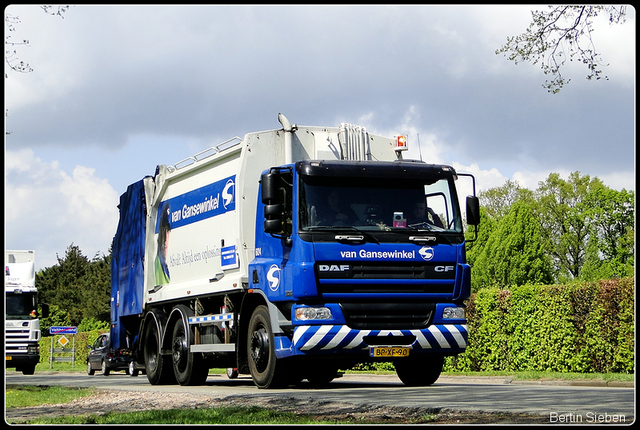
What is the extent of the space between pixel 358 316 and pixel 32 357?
21.4 m

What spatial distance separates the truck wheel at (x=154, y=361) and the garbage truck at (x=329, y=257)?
5.68ft

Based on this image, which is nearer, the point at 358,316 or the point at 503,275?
the point at 358,316

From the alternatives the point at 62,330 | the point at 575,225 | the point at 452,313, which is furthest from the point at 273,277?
the point at 575,225

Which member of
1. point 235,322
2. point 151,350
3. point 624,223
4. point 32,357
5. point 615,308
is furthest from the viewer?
point 624,223

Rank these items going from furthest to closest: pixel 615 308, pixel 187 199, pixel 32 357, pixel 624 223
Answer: pixel 624 223, pixel 32 357, pixel 615 308, pixel 187 199

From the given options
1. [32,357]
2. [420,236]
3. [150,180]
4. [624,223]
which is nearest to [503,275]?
[624,223]

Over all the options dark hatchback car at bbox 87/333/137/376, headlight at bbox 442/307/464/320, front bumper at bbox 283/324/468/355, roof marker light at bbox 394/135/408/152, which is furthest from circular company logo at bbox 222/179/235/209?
dark hatchback car at bbox 87/333/137/376

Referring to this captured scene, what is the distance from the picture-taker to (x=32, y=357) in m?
31.2

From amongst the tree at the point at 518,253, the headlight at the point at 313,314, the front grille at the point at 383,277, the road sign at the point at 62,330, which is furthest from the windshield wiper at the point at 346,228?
the tree at the point at 518,253

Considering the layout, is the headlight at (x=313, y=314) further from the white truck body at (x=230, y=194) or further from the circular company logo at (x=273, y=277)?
the white truck body at (x=230, y=194)

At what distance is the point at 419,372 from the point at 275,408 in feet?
17.3

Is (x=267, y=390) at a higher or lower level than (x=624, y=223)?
lower

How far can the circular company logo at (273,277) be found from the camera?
1319cm

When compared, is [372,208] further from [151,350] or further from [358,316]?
[151,350]
